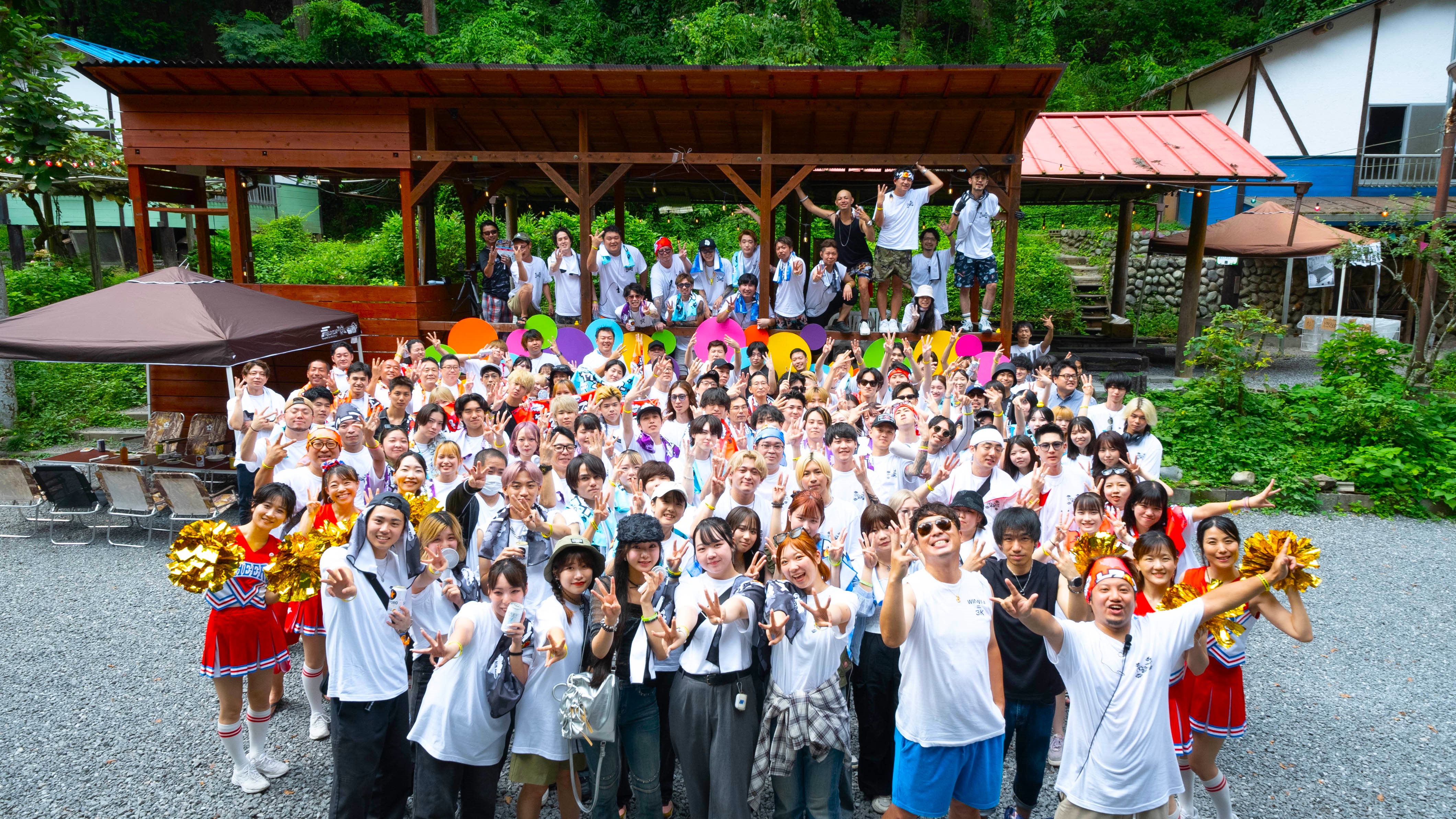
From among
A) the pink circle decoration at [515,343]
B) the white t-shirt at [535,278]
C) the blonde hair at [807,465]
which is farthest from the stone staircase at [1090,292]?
the blonde hair at [807,465]

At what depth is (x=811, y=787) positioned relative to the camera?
328cm

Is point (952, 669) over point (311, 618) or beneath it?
over

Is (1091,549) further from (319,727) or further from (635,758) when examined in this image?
(319,727)

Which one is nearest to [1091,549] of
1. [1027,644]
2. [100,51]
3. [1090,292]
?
[1027,644]

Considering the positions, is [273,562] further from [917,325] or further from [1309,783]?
[917,325]

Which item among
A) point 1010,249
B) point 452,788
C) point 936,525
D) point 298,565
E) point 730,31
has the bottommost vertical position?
point 452,788

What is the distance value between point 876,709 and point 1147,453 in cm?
282

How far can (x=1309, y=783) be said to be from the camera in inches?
167

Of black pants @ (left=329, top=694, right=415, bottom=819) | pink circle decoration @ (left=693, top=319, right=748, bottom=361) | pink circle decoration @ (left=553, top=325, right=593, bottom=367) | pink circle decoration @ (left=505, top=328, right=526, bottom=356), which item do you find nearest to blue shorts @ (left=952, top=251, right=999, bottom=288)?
pink circle decoration @ (left=693, top=319, right=748, bottom=361)

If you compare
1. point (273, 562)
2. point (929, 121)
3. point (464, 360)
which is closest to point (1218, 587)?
point (273, 562)

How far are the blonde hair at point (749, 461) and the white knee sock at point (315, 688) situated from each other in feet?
8.55

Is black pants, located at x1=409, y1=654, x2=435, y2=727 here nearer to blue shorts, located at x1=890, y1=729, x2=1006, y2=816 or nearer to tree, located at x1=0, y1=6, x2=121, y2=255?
blue shorts, located at x1=890, y1=729, x2=1006, y2=816

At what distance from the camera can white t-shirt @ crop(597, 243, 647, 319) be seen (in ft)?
32.3

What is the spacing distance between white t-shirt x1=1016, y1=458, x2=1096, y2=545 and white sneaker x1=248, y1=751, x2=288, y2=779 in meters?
4.33
